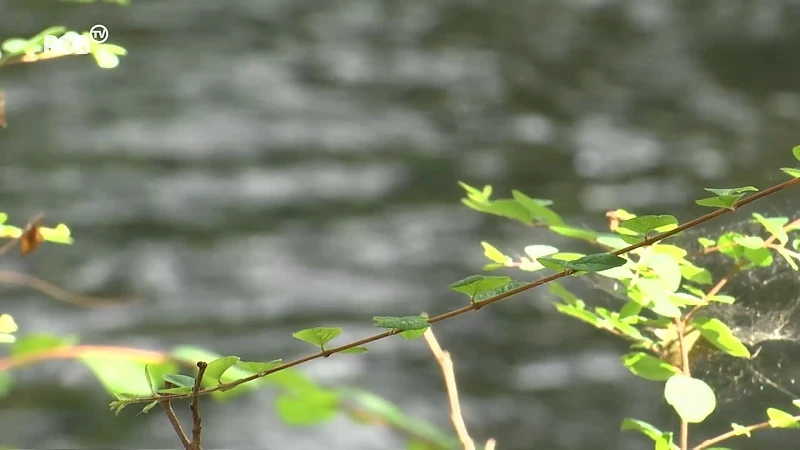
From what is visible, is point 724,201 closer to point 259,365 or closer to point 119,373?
point 259,365

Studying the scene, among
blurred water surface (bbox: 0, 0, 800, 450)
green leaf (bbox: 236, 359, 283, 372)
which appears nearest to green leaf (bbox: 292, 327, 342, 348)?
green leaf (bbox: 236, 359, 283, 372)

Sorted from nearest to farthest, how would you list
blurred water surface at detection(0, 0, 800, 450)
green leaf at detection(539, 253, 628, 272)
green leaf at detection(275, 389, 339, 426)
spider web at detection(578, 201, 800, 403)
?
green leaf at detection(539, 253, 628, 272), spider web at detection(578, 201, 800, 403), green leaf at detection(275, 389, 339, 426), blurred water surface at detection(0, 0, 800, 450)

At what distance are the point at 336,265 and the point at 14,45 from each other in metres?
0.92

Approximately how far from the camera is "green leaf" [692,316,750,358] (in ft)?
0.75

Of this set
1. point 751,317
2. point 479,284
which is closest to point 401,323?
point 479,284

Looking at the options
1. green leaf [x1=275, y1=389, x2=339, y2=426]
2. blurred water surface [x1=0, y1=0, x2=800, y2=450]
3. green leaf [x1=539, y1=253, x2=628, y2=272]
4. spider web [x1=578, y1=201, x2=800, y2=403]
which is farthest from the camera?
blurred water surface [x1=0, y1=0, x2=800, y2=450]

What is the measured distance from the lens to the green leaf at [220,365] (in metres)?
0.19

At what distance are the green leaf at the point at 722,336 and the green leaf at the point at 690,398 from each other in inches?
0.9

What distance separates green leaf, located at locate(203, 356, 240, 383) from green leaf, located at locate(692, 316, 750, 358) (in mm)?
119

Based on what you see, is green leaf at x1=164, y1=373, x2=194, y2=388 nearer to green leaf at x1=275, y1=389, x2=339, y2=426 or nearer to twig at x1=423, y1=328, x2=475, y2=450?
twig at x1=423, y1=328, x2=475, y2=450

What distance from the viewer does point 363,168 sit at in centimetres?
137

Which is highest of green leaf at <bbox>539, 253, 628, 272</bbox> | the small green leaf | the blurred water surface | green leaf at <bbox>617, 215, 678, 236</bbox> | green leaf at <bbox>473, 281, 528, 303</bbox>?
green leaf at <bbox>617, 215, 678, 236</bbox>

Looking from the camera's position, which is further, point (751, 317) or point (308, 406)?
point (308, 406)

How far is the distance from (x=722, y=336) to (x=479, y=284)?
8 cm
